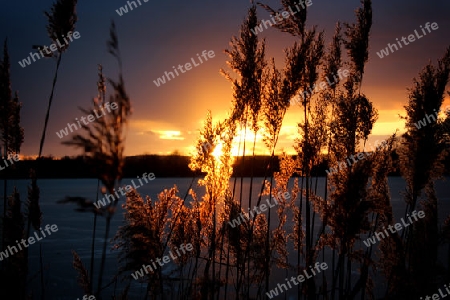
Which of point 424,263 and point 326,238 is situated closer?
point 326,238

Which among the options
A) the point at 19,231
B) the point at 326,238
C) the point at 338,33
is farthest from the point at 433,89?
the point at 19,231

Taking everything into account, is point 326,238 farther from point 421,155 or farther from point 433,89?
point 433,89

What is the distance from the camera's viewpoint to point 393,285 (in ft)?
14.6

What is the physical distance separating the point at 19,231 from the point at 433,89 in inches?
216

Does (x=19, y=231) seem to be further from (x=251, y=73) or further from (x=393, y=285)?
(x=393, y=285)

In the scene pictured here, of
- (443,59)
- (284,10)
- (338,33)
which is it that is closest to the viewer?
(284,10)

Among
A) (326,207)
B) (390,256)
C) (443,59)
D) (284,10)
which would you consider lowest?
(390,256)

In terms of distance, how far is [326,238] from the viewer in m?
4.11

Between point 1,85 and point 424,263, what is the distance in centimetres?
571

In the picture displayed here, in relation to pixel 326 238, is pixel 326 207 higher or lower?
higher

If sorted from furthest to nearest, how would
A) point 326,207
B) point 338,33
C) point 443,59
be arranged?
point 338,33
point 443,59
point 326,207

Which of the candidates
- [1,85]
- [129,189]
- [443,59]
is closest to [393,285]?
[443,59]

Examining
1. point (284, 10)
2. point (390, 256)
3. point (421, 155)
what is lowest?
point (390, 256)

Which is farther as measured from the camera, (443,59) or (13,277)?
(443,59)
